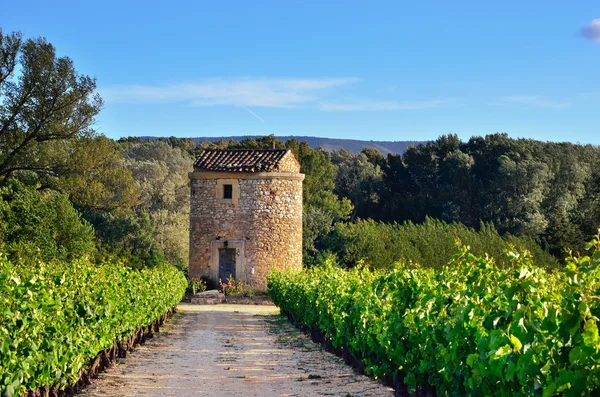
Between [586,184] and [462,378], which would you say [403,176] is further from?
[462,378]

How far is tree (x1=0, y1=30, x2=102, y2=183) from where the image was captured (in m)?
29.7

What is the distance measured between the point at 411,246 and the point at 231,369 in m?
23.1

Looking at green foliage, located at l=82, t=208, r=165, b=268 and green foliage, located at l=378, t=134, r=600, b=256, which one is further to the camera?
green foliage, located at l=378, t=134, r=600, b=256

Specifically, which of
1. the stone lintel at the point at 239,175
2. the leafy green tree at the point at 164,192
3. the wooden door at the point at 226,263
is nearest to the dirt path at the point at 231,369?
the wooden door at the point at 226,263

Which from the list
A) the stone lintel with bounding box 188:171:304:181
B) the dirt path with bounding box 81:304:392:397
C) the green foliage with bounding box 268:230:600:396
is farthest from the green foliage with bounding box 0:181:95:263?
the green foliage with bounding box 268:230:600:396

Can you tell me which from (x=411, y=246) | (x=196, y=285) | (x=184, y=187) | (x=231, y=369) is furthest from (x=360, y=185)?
(x=231, y=369)

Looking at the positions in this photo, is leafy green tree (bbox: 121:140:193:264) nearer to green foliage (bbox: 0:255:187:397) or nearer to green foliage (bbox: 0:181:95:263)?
green foliage (bbox: 0:181:95:263)

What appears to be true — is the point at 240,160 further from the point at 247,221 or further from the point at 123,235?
the point at 123,235

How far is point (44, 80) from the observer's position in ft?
97.7

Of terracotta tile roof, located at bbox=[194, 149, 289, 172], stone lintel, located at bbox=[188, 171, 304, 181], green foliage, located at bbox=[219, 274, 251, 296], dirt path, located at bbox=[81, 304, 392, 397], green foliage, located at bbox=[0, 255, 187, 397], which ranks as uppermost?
terracotta tile roof, located at bbox=[194, 149, 289, 172]

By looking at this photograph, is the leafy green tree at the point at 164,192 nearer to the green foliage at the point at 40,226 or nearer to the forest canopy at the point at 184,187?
the forest canopy at the point at 184,187

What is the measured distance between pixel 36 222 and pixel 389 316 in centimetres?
1981

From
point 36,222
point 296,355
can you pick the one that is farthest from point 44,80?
point 296,355

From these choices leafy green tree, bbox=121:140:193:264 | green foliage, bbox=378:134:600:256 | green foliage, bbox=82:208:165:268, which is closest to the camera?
green foliage, bbox=82:208:165:268
